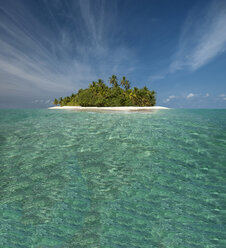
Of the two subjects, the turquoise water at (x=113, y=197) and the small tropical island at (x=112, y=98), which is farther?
the small tropical island at (x=112, y=98)

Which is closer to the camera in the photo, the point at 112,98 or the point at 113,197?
the point at 113,197

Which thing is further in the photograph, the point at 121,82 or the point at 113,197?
the point at 121,82

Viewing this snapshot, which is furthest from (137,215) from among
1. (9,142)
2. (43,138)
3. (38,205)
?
(9,142)

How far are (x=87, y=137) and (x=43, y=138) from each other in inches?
84.6

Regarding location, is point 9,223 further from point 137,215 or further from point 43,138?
point 43,138

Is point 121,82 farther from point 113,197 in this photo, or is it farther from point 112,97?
point 113,197

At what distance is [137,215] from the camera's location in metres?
2.96

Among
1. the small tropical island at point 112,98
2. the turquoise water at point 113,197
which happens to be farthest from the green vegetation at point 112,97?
the turquoise water at point 113,197

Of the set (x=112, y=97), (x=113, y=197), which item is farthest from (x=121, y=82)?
(x=113, y=197)

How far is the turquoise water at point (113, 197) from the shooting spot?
8.16 ft

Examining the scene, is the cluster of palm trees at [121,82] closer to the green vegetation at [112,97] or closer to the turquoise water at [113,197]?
the green vegetation at [112,97]

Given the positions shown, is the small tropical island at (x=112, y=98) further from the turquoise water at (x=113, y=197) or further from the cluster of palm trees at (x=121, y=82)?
the turquoise water at (x=113, y=197)

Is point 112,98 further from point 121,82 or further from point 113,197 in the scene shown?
point 113,197

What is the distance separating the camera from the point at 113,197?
A: 3.45 metres
